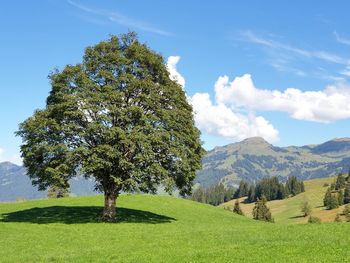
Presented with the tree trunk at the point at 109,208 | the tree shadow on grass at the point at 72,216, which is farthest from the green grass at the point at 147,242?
the tree trunk at the point at 109,208

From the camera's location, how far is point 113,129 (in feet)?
163

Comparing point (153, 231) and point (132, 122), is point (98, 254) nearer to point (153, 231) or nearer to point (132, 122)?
point (153, 231)

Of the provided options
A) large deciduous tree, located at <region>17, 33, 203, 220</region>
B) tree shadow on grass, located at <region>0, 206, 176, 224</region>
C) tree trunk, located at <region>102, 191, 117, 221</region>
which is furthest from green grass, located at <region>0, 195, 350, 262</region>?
large deciduous tree, located at <region>17, 33, 203, 220</region>

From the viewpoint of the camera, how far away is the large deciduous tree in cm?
5056

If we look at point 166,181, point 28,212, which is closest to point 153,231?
point 166,181

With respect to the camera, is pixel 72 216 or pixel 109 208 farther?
pixel 72 216

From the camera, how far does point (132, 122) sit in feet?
173

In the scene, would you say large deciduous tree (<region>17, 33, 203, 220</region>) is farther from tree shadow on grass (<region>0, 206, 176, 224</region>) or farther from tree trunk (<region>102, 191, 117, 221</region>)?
tree shadow on grass (<region>0, 206, 176, 224</region>)

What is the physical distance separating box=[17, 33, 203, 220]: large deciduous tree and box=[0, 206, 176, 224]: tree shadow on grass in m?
3.80

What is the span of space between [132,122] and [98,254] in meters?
23.5

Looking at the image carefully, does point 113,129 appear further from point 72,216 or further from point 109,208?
point 72,216

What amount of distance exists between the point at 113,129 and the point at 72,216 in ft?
53.3

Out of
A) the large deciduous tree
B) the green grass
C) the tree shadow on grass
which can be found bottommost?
the green grass

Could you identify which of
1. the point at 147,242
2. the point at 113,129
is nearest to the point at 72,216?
the point at 113,129
